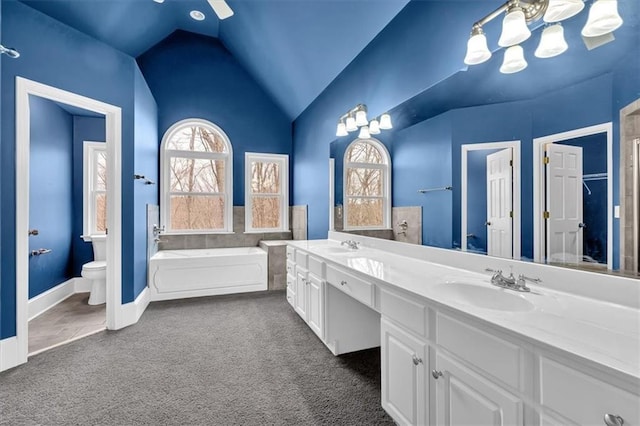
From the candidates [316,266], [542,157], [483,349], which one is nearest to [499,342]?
[483,349]

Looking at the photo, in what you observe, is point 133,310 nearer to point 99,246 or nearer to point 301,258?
point 99,246

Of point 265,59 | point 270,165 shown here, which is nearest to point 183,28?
point 265,59

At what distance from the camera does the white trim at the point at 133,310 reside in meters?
2.84

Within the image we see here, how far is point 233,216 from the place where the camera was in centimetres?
452

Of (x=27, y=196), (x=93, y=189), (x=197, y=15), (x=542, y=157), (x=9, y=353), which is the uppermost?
(x=197, y=15)

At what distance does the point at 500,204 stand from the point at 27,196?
3271mm

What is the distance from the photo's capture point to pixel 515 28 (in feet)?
4.07

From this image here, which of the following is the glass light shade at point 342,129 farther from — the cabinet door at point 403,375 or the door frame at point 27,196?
the door frame at point 27,196

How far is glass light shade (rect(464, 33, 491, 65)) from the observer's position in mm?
1406

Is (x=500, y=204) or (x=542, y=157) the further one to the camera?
(x=500, y=204)

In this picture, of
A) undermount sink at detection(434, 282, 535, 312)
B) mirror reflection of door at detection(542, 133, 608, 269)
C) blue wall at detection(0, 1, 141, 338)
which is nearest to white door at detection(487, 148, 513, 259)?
mirror reflection of door at detection(542, 133, 608, 269)

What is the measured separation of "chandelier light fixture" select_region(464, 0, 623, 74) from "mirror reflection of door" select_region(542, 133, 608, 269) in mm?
394

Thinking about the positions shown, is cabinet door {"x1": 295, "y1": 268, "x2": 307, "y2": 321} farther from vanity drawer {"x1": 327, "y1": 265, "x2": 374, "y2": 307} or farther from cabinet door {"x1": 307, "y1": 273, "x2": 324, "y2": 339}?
vanity drawer {"x1": 327, "y1": 265, "x2": 374, "y2": 307}

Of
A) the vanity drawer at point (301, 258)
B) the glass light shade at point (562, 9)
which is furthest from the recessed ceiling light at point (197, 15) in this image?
the glass light shade at point (562, 9)
